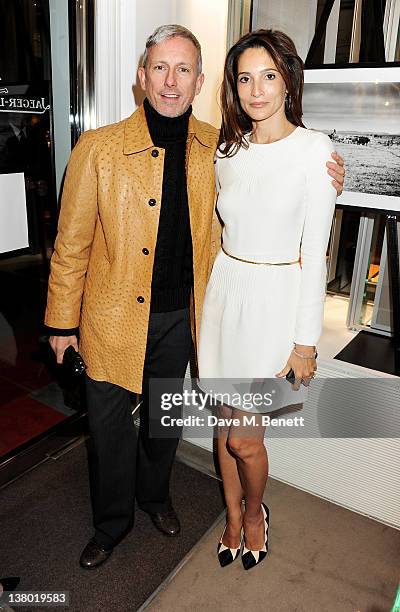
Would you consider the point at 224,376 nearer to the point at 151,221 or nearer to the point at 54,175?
the point at 151,221

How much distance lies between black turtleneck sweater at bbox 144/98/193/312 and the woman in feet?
0.40

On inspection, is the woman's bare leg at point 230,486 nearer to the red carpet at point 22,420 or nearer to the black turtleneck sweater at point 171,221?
the black turtleneck sweater at point 171,221

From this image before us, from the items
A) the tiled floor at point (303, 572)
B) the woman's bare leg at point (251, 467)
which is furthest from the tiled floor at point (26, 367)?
the woman's bare leg at point (251, 467)

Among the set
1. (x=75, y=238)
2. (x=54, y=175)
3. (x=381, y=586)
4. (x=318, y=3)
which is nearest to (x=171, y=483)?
(x=381, y=586)

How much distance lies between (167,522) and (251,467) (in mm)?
522

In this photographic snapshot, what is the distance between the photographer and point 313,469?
7.85ft

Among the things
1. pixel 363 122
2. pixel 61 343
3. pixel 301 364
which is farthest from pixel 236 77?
pixel 61 343

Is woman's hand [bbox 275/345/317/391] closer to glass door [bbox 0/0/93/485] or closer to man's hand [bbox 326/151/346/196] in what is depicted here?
man's hand [bbox 326/151/346/196]

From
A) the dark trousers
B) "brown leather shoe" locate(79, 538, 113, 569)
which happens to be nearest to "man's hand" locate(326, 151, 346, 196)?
the dark trousers

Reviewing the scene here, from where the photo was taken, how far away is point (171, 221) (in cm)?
172

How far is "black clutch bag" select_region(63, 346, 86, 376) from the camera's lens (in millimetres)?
1791

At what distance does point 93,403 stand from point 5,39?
1.41 meters

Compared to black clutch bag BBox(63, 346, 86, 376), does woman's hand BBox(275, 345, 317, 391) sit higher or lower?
higher

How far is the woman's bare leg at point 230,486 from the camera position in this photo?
1.99 m
